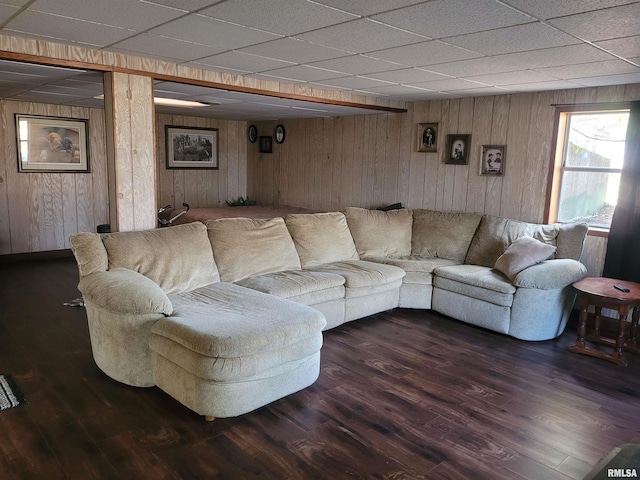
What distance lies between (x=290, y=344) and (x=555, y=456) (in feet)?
4.93

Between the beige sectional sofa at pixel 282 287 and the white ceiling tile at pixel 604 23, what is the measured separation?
194cm

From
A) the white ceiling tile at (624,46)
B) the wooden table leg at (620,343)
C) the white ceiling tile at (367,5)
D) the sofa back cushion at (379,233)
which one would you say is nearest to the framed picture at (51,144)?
the sofa back cushion at (379,233)

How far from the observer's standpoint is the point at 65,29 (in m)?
2.85

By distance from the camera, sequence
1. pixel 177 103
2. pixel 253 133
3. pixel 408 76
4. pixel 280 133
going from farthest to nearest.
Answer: pixel 253 133
pixel 280 133
pixel 177 103
pixel 408 76

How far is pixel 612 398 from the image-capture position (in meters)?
3.04

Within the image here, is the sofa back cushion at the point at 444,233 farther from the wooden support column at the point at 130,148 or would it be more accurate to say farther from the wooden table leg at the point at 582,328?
the wooden support column at the point at 130,148

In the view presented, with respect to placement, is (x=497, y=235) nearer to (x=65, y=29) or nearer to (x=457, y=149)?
(x=457, y=149)

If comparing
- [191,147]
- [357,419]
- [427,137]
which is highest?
[427,137]

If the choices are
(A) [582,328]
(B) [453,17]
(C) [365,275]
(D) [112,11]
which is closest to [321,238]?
(C) [365,275]

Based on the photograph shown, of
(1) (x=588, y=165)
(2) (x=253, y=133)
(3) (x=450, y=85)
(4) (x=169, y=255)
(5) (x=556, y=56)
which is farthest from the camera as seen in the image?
(2) (x=253, y=133)

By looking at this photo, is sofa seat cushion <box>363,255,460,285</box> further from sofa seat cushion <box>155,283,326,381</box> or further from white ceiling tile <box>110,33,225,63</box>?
white ceiling tile <box>110,33,225,63</box>

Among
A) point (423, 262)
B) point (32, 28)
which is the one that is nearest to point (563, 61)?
point (423, 262)

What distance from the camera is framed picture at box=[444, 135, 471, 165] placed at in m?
5.38

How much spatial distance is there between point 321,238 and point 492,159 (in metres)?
2.11
